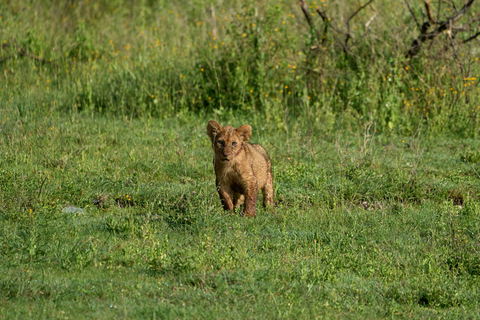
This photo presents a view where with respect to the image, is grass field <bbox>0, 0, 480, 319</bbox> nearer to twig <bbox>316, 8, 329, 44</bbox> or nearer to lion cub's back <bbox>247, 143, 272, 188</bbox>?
twig <bbox>316, 8, 329, 44</bbox>

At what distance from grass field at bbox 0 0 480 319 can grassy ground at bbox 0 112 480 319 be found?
2 cm

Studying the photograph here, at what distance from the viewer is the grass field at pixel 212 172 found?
483cm

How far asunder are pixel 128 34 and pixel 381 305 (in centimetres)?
1151

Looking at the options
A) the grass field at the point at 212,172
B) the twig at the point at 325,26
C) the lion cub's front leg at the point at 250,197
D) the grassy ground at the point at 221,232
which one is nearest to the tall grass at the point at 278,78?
the grass field at the point at 212,172

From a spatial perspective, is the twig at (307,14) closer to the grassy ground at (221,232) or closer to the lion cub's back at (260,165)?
the grassy ground at (221,232)

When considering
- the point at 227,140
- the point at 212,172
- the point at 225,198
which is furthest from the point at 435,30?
the point at 225,198

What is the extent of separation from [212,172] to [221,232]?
2325 mm

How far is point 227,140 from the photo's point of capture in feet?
21.1

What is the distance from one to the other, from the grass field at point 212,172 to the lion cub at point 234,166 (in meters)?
0.26

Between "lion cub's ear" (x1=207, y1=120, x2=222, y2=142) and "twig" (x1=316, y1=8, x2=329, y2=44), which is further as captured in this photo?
"twig" (x1=316, y1=8, x2=329, y2=44)

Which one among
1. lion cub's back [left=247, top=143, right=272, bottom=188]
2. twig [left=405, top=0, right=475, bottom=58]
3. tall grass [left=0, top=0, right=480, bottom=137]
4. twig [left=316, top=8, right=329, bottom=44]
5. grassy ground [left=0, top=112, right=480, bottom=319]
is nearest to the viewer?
grassy ground [left=0, top=112, right=480, bottom=319]

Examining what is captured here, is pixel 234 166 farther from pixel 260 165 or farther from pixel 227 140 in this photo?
pixel 260 165

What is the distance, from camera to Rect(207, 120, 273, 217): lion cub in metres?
6.48

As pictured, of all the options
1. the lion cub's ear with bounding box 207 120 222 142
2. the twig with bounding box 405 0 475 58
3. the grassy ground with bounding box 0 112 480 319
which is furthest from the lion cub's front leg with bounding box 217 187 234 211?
the twig with bounding box 405 0 475 58
